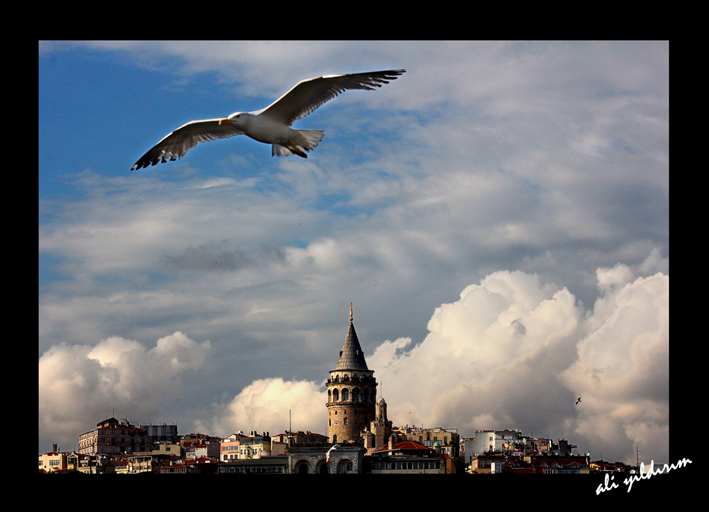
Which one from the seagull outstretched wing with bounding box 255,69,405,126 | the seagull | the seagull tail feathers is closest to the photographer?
the seagull outstretched wing with bounding box 255,69,405,126

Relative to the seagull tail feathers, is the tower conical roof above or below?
above

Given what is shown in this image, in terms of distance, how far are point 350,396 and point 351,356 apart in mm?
2713

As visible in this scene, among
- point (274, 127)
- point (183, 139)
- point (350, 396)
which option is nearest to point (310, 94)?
point (274, 127)

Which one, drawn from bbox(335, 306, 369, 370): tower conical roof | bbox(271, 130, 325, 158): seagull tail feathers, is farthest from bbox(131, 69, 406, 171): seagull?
bbox(335, 306, 369, 370): tower conical roof

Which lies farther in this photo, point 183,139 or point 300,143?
point 183,139

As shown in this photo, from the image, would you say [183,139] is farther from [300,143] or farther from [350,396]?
[350,396]

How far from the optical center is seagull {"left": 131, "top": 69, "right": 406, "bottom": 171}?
12.2m

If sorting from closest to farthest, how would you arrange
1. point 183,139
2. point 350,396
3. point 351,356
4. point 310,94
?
point 310,94 → point 183,139 → point 350,396 → point 351,356

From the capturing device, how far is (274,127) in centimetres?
1266

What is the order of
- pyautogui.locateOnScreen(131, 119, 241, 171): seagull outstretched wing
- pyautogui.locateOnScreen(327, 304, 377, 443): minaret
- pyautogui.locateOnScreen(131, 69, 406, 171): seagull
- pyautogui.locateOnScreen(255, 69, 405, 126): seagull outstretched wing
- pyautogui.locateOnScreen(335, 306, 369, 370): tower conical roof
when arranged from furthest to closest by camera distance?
pyautogui.locateOnScreen(335, 306, 369, 370): tower conical roof < pyautogui.locateOnScreen(327, 304, 377, 443): minaret < pyautogui.locateOnScreen(131, 119, 241, 171): seagull outstretched wing < pyautogui.locateOnScreen(131, 69, 406, 171): seagull < pyautogui.locateOnScreen(255, 69, 405, 126): seagull outstretched wing

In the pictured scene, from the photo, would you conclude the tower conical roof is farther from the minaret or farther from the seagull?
the seagull

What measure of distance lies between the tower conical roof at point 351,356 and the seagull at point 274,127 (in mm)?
51635

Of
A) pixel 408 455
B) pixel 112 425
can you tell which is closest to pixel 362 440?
pixel 408 455

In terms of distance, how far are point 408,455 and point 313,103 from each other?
3775 centimetres
